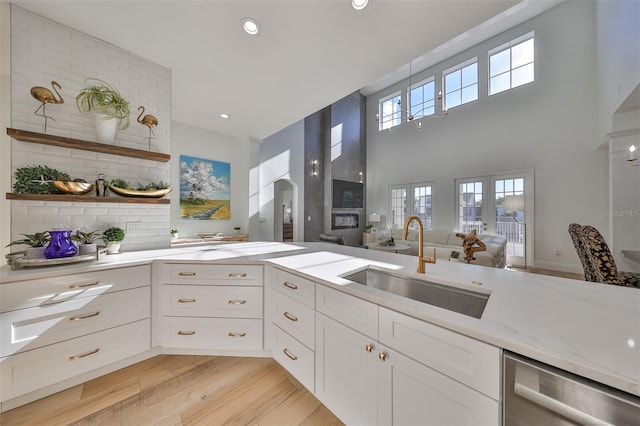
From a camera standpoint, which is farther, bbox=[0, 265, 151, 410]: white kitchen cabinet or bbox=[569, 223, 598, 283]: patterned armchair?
bbox=[569, 223, 598, 283]: patterned armchair

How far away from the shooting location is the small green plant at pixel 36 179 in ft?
5.30

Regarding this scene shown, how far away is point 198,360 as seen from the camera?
1823 millimetres

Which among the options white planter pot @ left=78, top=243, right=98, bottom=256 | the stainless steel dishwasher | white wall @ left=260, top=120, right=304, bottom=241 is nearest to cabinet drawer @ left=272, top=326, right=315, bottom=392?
the stainless steel dishwasher

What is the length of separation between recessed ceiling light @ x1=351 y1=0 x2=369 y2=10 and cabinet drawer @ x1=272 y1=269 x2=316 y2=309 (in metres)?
1.87

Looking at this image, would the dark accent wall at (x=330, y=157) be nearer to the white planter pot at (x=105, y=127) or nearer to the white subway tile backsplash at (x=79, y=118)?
the white subway tile backsplash at (x=79, y=118)

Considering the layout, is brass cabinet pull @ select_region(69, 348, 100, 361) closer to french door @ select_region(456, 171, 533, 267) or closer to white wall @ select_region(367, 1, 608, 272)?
french door @ select_region(456, 171, 533, 267)

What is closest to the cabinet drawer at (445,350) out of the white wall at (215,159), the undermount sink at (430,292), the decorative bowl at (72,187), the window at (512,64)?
the undermount sink at (430,292)

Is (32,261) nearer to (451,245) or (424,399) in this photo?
(424,399)

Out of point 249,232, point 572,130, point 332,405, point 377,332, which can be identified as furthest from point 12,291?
point 572,130

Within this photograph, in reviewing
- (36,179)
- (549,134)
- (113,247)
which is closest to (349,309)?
(113,247)

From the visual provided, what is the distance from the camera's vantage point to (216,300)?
5.85 feet

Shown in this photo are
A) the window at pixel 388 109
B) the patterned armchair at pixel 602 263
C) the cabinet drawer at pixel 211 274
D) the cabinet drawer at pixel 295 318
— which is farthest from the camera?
the window at pixel 388 109

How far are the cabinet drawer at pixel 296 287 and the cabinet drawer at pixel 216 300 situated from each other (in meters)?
0.24

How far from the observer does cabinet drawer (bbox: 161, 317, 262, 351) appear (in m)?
1.79
